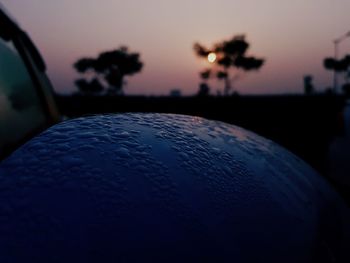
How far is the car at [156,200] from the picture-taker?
70 centimetres

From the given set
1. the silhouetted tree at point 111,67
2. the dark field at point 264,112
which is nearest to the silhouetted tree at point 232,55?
the silhouetted tree at point 111,67

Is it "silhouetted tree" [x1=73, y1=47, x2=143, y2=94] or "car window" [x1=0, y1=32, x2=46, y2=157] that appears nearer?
"car window" [x1=0, y1=32, x2=46, y2=157]

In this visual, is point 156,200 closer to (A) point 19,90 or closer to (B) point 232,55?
(A) point 19,90

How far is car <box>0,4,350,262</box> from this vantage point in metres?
0.70

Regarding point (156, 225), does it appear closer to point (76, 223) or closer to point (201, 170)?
point (76, 223)

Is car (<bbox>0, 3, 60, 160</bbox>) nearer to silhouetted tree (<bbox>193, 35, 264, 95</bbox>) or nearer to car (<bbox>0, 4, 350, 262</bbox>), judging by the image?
car (<bbox>0, 4, 350, 262</bbox>)

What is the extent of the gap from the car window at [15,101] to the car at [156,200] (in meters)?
0.19

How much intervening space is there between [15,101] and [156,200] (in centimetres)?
137

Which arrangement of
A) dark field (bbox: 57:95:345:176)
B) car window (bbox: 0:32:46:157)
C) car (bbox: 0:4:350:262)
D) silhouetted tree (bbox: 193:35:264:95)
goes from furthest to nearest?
silhouetted tree (bbox: 193:35:264:95) → dark field (bbox: 57:95:345:176) → car window (bbox: 0:32:46:157) → car (bbox: 0:4:350:262)

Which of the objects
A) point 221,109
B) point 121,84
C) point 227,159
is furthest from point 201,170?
point 121,84

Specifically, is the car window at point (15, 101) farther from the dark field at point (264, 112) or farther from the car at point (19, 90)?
the dark field at point (264, 112)

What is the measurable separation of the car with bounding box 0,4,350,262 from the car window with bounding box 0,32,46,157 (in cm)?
19

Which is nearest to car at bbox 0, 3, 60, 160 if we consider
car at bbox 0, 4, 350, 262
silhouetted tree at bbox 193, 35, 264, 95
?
car at bbox 0, 4, 350, 262

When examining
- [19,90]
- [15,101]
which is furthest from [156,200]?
[19,90]
